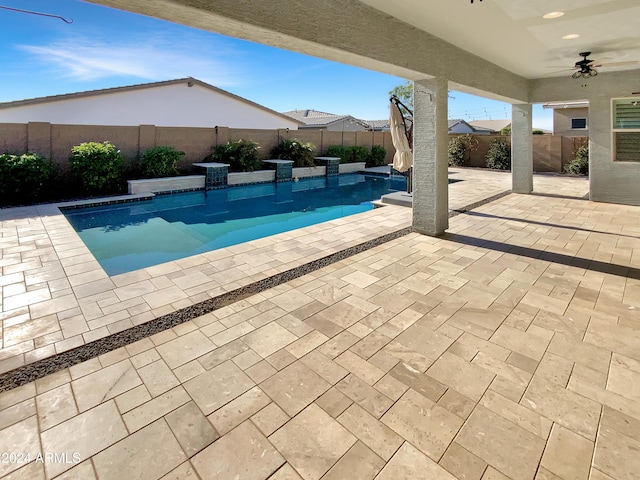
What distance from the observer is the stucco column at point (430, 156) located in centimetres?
574

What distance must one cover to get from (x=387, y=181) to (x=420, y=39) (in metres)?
9.44

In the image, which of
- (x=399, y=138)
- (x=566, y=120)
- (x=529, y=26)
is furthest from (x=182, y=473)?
(x=566, y=120)

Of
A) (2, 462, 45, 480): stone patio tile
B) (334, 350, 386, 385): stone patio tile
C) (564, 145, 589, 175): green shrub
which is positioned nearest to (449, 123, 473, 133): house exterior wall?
(564, 145, 589, 175): green shrub

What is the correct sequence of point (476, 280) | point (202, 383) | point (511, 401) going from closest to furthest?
point (511, 401) < point (202, 383) < point (476, 280)

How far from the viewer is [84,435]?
2027mm

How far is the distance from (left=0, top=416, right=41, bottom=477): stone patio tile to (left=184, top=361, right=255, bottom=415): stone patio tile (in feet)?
2.73

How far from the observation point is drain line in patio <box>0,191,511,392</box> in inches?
102

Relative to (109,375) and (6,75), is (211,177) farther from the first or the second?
(6,75)

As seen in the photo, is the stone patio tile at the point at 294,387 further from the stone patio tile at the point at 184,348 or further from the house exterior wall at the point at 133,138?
the house exterior wall at the point at 133,138

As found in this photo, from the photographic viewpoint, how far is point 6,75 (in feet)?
70.6

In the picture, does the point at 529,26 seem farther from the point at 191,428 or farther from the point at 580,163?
the point at 580,163

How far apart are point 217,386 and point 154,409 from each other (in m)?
0.40

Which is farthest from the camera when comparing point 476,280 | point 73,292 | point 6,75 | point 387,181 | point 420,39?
point 6,75

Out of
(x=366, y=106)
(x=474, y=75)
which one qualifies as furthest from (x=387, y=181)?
(x=366, y=106)
